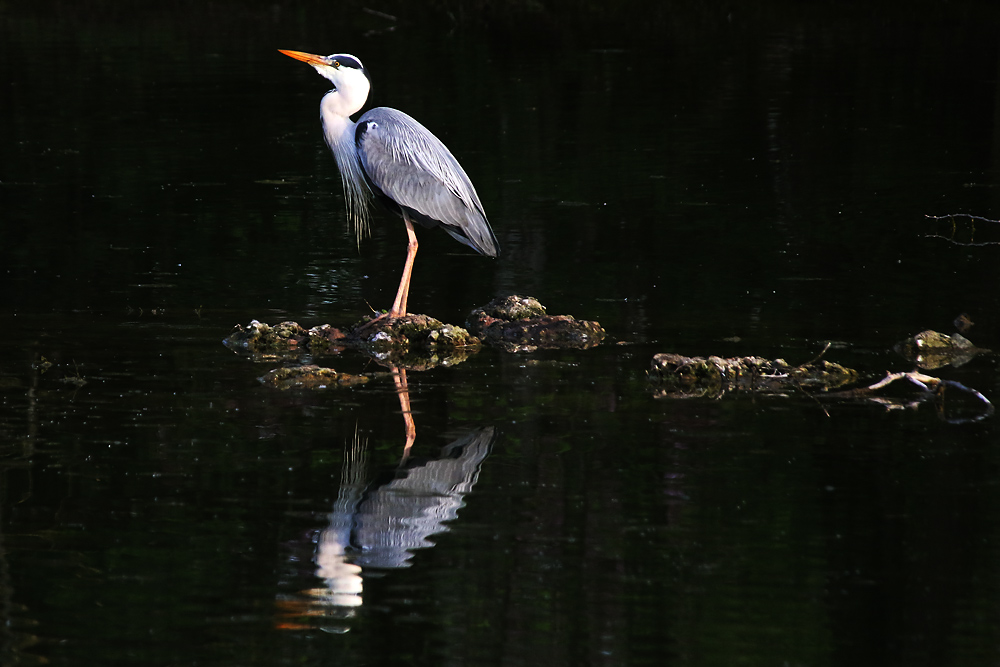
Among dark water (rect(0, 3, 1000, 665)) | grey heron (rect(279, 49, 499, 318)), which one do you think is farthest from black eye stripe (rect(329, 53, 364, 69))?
dark water (rect(0, 3, 1000, 665))

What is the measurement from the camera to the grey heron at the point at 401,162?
987 cm

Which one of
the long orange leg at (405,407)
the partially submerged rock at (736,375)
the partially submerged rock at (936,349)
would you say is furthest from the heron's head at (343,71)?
the partially submerged rock at (936,349)

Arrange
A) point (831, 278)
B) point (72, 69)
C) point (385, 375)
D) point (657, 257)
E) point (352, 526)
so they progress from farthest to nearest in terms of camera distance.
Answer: point (72, 69), point (657, 257), point (831, 278), point (385, 375), point (352, 526)

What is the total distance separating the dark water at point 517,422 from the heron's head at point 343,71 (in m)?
1.54

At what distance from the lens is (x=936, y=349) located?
8766 millimetres

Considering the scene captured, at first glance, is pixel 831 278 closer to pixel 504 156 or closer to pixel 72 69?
pixel 504 156

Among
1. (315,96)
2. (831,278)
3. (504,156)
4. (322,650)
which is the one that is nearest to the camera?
(322,650)

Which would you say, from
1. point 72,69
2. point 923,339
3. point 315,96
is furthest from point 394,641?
point 72,69

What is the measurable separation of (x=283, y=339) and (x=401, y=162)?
60.9 inches

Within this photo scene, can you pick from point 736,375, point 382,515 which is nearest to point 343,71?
point 736,375

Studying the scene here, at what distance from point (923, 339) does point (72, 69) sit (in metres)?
21.1

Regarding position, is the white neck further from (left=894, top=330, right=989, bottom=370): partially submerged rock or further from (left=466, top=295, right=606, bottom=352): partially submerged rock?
(left=894, top=330, right=989, bottom=370): partially submerged rock

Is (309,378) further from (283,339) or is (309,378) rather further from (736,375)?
(736,375)

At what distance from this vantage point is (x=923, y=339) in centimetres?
878
